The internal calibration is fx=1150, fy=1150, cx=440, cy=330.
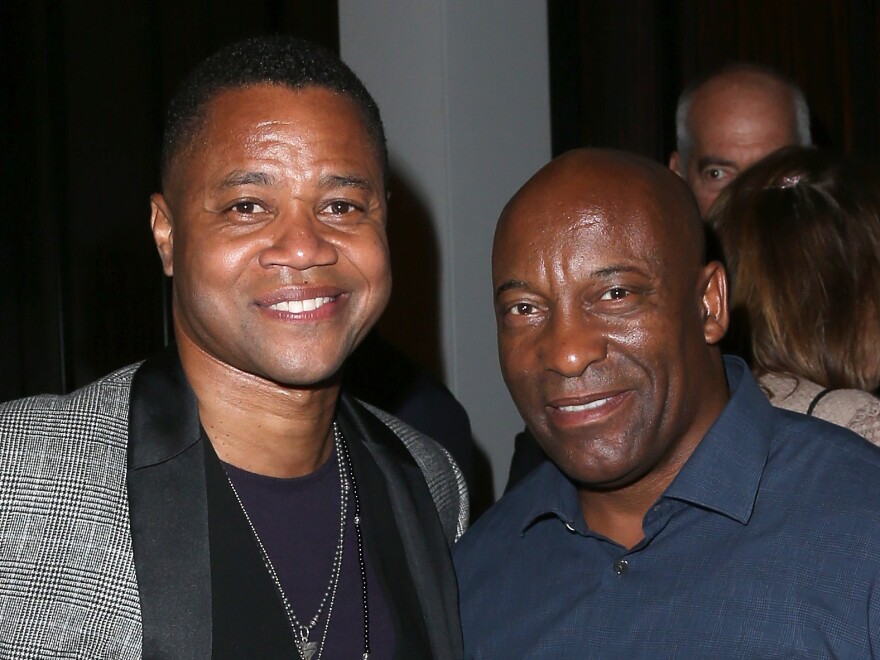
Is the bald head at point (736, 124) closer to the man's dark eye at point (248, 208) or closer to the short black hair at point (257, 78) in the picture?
the short black hair at point (257, 78)

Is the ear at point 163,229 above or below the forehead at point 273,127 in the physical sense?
below

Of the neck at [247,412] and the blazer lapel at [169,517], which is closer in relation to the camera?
the blazer lapel at [169,517]

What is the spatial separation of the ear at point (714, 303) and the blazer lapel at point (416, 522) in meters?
0.53

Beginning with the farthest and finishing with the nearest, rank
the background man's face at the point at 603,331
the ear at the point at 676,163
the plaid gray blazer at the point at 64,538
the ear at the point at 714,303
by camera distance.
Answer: the ear at the point at 676,163, the ear at the point at 714,303, the background man's face at the point at 603,331, the plaid gray blazer at the point at 64,538

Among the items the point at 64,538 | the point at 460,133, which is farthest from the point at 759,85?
the point at 64,538

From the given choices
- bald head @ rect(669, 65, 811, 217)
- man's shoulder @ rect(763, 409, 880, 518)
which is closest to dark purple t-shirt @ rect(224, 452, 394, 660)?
man's shoulder @ rect(763, 409, 880, 518)

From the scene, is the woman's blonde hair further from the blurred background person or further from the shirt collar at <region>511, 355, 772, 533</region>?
the shirt collar at <region>511, 355, 772, 533</region>

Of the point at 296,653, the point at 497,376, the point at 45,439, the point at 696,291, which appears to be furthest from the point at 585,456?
the point at 497,376

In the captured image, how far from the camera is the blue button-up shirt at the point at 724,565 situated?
1460 mm

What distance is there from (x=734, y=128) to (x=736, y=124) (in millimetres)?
12

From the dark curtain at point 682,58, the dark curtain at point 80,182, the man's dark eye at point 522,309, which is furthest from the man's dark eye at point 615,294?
the dark curtain at point 682,58

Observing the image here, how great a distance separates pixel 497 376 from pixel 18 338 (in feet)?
4.37

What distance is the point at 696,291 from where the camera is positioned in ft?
5.62

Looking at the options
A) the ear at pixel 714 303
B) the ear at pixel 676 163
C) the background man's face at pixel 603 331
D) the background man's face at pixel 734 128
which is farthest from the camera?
the ear at pixel 676 163
